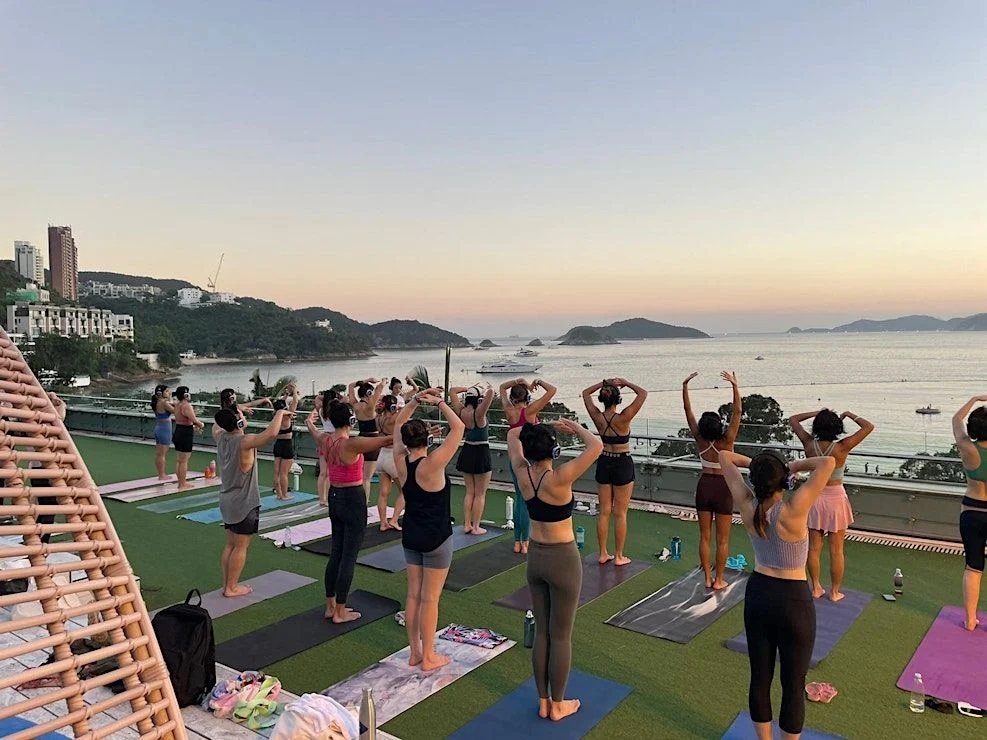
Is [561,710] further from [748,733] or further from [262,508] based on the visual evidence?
[262,508]

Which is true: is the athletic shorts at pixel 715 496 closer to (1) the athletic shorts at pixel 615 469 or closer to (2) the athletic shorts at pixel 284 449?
(1) the athletic shorts at pixel 615 469

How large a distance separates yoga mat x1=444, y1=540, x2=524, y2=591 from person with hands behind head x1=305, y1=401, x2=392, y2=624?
3.61 ft

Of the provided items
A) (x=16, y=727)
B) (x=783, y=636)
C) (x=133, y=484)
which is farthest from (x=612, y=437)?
(x=133, y=484)

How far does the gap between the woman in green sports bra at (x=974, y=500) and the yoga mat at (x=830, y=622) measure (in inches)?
29.3

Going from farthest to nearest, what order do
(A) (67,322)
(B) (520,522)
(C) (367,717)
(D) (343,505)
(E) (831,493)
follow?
1. (A) (67,322)
2. (B) (520,522)
3. (E) (831,493)
4. (D) (343,505)
5. (C) (367,717)

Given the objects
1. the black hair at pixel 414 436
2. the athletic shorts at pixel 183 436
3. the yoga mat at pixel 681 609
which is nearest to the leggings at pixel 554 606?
the black hair at pixel 414 436

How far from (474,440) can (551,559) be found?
3.49 metres

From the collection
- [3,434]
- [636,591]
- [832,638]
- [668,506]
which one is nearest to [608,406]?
[636,591]

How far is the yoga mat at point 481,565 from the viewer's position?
597 cm

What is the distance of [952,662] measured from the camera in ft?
14.5

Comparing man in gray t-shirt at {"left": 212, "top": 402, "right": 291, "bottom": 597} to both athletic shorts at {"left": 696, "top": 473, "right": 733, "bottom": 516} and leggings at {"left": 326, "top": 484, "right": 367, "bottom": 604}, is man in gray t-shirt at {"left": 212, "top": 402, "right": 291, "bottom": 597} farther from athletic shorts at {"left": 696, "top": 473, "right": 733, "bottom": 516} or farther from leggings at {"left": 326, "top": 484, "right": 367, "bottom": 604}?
athletic shorts at {"left": 696, "top": 473, "right": 733, "bottom": 516}

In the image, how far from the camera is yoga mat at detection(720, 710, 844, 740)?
358cm

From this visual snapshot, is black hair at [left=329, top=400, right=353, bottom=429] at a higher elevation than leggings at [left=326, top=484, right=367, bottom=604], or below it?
higher

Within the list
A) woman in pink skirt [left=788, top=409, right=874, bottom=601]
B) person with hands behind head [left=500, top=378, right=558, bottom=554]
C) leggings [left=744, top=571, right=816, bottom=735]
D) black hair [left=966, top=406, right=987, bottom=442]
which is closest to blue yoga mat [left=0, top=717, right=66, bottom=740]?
leggings [left=744, top=571, right=816, bottom=735]
